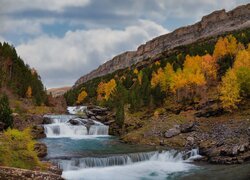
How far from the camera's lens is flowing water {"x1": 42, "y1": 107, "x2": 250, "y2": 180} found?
118ft

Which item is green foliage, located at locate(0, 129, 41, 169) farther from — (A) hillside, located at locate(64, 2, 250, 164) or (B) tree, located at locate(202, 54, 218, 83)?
(B) tree, located at locate(202, 54, 218, 83)

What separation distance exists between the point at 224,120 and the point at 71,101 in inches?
3456

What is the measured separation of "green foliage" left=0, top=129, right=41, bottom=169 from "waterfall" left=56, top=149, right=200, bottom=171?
9.99 metres

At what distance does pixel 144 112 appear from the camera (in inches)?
3150

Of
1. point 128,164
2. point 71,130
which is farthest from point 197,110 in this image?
point 128,164

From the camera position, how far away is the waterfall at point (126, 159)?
125 feet

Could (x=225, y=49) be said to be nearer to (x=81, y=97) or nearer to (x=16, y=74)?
(x=16, y=74)

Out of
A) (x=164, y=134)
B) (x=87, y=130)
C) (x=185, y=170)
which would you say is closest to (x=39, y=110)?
(x=87, y=130)

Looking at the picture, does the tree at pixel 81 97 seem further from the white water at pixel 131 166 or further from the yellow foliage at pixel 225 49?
the white water at pixel 131 166

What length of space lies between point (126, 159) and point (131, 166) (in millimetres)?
1267

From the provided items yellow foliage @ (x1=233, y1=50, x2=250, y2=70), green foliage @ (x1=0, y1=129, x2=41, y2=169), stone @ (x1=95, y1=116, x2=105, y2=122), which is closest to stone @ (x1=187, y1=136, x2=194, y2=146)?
green foliage @ (x1=0, y1=129, x2=41, y2=169)

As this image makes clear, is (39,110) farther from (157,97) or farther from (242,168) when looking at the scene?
(242,168)

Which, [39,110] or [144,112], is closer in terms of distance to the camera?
[144,112]

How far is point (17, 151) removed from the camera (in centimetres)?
2617
